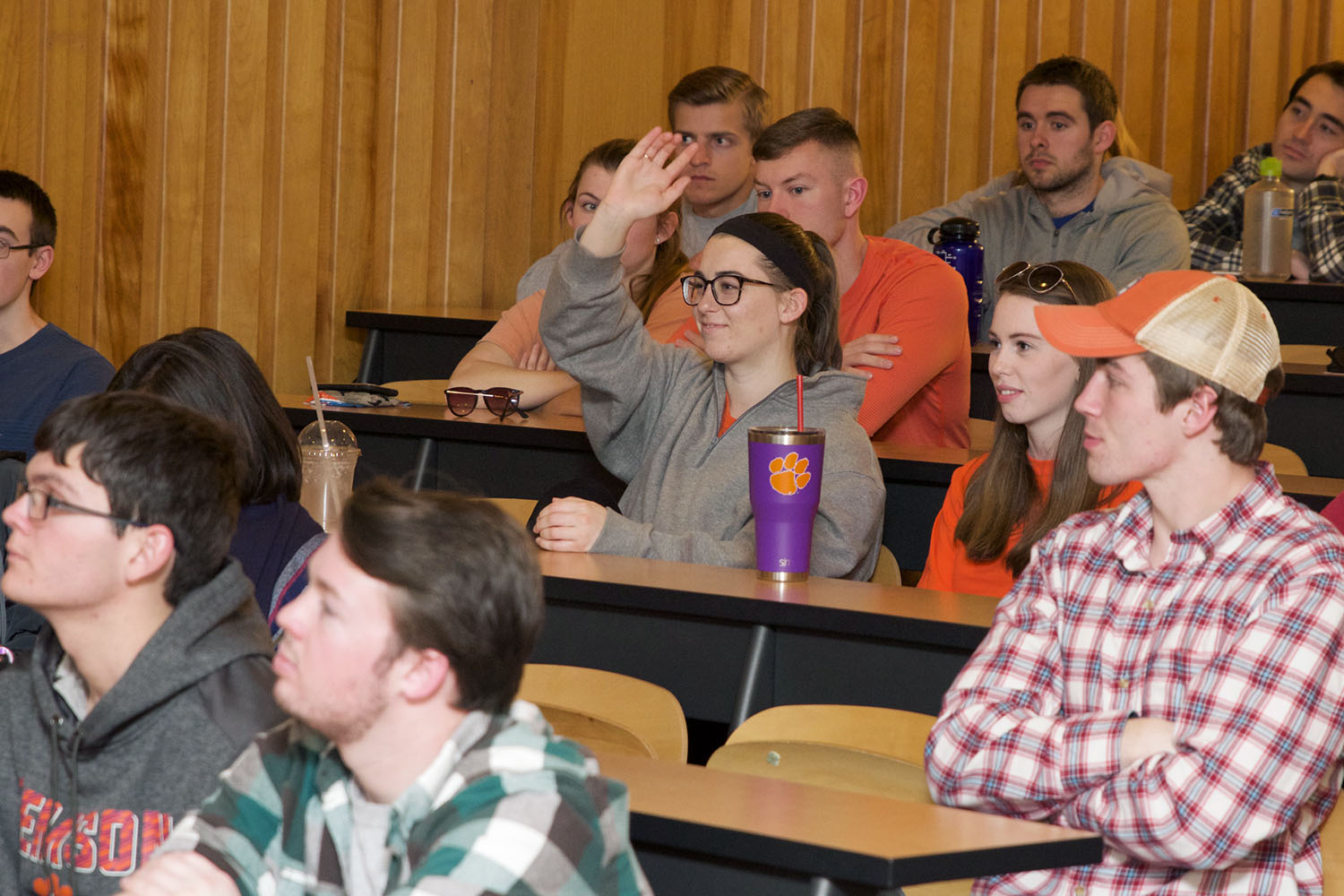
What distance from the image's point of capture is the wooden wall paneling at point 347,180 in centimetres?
463

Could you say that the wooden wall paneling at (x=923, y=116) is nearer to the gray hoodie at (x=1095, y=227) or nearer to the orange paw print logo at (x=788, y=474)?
the gray hoodie at (x=1095, y=227)

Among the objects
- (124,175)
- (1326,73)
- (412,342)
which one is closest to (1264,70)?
(1326,73)

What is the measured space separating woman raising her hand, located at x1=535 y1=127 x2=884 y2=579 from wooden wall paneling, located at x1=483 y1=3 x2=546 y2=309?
89.7 inches

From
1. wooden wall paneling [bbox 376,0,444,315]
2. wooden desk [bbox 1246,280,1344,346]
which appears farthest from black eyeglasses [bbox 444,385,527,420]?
wooden desk [bbox 1246,280,1344,346]

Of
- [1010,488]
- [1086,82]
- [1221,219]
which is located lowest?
[1010,488]

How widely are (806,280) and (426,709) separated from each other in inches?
70.7

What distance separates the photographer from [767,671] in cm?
231

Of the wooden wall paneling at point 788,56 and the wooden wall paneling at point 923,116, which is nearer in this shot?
the wooden wall paneling at point 788,56

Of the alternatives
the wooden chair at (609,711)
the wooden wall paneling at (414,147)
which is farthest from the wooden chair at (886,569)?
the wooden wall paneling at (414,147)

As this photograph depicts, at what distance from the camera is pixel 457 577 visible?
1227 mm

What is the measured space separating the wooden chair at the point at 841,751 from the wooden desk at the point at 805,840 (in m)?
0.25

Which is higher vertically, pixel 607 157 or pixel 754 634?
pixel 607 157

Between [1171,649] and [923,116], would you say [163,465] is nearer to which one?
[1171,649]

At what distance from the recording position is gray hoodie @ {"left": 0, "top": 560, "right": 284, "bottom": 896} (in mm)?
1535
